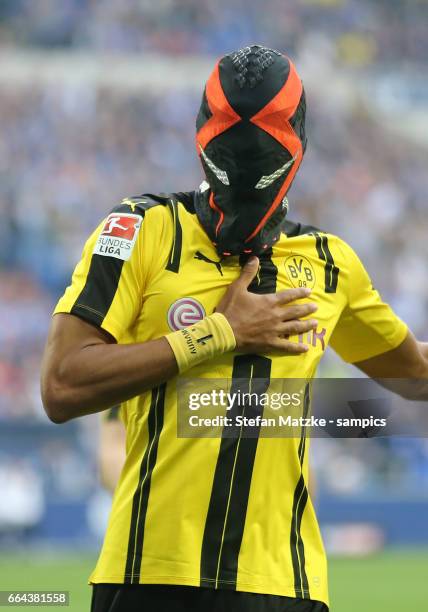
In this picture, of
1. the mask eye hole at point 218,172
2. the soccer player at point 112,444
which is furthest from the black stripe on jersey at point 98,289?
the soccer player at point 112,444

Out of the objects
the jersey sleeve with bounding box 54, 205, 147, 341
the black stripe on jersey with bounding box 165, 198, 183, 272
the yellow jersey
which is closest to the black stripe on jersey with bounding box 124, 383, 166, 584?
the yellow jersey

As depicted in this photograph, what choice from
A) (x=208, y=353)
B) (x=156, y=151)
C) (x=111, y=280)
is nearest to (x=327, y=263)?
(x=208, y=353)

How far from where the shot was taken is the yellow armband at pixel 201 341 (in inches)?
113

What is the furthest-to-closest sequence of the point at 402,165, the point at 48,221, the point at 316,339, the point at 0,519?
the point at 402,165 < the point at 48,221 < the point at 0,519 < the point at 316,339

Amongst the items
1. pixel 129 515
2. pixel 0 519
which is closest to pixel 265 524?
pixel 129 515

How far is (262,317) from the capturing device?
300 centimetres

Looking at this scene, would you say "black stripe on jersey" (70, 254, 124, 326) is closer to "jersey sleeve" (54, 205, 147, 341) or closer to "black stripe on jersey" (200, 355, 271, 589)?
"jersey sleeve" (54, 205, 147, 341)

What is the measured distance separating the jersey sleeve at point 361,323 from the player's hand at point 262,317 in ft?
1.22

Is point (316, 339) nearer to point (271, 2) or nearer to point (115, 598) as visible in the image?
point (115, 598)

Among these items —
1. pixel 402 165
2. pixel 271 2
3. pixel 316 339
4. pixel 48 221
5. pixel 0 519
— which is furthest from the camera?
pixel 271 2

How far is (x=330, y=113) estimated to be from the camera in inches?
817

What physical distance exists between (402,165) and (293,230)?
56.2ft

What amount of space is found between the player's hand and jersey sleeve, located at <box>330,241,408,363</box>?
370 millimetres

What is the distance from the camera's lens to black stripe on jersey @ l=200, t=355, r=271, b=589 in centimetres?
288
